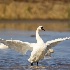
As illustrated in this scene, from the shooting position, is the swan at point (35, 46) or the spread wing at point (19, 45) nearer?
the swan at point (35, 46)

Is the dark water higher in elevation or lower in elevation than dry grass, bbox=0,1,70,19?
lower

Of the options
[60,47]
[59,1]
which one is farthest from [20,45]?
[59,1]

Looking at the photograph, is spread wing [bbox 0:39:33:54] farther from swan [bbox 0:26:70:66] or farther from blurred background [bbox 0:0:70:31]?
blurred background [bbox 0:0:70:31]

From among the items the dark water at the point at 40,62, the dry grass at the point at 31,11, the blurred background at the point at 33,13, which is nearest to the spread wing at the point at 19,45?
the dark water at the point at 40,62

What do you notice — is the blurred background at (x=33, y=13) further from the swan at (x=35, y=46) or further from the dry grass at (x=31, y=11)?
the swan at (x=35, y=46)

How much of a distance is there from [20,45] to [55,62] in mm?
1761

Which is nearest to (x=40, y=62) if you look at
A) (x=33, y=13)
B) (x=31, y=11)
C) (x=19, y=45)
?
(x=19, y=45)

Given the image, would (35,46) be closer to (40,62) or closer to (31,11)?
(40,62)

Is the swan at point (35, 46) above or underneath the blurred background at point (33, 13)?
underneath

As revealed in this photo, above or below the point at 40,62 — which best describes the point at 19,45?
above

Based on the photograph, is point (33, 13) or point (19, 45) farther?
point (33, 13)


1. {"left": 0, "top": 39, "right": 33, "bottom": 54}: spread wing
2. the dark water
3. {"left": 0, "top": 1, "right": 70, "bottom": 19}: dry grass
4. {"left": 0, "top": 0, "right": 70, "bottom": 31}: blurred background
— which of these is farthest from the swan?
{"left": 0, "top": 1, "right": 70, "bottom": 19}: dry grass

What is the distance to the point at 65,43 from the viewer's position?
26.5 m

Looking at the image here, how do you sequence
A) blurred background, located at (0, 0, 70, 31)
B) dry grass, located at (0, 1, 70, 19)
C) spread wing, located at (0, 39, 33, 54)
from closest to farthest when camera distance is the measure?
spread wing, located at (0, 39, 33, 54), blurred background, located at (0, 0, 70, 31), dry grass, located at (0, 1, 70, 19)
